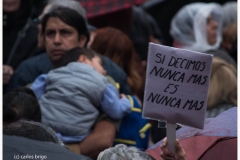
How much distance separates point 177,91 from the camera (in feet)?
12.2

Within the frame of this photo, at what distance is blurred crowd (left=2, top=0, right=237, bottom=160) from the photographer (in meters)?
5.10

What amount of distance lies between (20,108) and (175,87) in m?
1.43

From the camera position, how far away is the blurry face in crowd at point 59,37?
243 inches

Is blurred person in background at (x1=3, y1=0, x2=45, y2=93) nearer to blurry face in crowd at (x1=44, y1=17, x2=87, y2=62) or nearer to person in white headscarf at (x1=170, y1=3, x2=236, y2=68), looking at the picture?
blurry face in crowd at (x1=44, y1=17, x2=87, y2=62)

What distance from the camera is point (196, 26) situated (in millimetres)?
8000

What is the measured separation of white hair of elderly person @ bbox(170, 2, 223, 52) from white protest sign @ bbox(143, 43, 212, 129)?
4.20 m

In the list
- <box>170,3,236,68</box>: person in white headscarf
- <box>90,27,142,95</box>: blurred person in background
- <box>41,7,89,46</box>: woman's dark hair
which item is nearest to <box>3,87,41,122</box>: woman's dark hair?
<box>41,7,89,46</box>: woman's dark hair

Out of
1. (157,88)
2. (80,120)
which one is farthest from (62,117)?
(157,88)

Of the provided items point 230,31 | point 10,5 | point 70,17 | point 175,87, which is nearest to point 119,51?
point 70,17

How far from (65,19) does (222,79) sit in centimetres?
134

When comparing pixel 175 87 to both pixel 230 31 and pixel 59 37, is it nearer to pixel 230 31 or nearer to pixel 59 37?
pixel 59 37

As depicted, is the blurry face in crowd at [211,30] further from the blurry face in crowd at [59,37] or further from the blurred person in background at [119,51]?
Answer: the blurry face in crowd at [59,37]

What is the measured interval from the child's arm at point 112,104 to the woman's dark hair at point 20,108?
27.8 inches

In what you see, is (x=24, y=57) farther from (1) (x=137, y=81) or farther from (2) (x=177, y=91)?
(2) (x=177, y=91)
